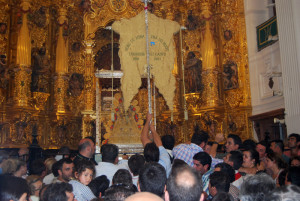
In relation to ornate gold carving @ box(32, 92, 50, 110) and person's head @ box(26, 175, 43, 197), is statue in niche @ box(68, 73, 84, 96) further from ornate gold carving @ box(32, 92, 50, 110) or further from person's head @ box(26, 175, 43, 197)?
person's head @ box(26, 175, 43, 197)

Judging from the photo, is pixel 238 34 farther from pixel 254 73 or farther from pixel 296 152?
pixel 296 152

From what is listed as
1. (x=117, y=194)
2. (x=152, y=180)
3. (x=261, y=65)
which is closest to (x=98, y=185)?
(x=152, y=180)

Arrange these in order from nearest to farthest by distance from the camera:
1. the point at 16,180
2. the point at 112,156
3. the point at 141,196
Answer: the point at 141,196 → the point at 16,180 → the point at 112,156

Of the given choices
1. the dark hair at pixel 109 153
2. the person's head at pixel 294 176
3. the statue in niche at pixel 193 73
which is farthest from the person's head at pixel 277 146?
the statue in niche at pixel 193 73

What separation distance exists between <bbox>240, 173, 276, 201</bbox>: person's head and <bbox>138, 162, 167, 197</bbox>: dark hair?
0.72m

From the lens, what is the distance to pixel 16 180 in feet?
9.84

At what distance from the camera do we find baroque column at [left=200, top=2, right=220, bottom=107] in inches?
527

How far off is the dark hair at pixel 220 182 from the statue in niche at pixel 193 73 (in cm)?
1058

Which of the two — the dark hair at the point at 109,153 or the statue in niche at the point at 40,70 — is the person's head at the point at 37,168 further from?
the statue in niche at the point at 40,70

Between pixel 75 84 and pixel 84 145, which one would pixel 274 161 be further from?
pixel 75 84

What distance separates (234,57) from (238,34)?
2.85 ft

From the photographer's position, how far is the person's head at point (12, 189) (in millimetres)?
2882

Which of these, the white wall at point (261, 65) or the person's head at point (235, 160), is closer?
the person's head at point (235, 160)

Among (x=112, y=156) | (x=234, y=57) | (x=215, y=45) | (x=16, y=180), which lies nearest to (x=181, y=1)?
(x=215, y=45)
